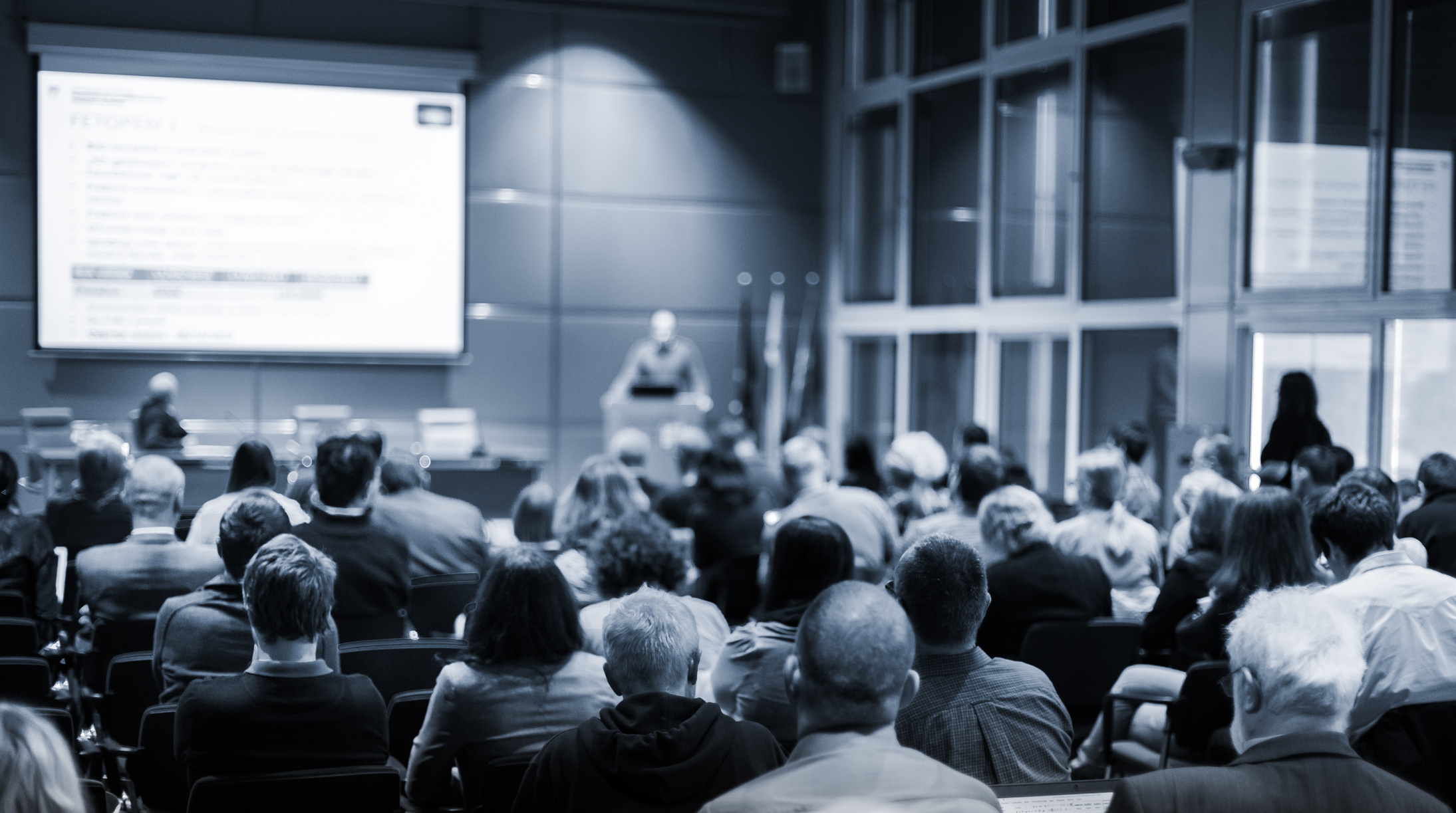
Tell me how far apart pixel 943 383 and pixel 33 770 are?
971 centimetres

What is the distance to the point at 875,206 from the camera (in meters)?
11.8

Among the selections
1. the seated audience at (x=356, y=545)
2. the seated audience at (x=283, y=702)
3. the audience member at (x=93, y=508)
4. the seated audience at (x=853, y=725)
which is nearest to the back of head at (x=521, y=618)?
the seated audience at (x=283, y=702)

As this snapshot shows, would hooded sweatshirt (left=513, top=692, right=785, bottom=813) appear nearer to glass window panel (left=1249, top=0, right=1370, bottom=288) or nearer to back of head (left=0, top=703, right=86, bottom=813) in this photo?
back of head (left=0, top=703, right=86, bottom=813)

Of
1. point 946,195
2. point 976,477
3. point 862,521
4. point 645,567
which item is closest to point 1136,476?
point 976,477

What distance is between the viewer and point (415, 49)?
420 inches

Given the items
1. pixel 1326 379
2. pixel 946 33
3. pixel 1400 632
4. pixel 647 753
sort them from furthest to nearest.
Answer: pixel 946 33, pixel 1326 379, pixel 1400 632, pixel 647 753

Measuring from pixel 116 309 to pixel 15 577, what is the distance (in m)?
5.87

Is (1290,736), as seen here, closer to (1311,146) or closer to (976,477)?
(976,477)

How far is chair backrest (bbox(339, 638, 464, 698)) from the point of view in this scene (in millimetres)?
3580

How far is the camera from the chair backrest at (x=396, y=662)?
3.58m

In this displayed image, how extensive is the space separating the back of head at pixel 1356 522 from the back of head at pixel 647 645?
196 centimetres

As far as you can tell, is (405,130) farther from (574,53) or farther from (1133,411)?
(1133,411)

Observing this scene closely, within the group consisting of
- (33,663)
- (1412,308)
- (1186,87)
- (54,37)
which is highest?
(54,37)

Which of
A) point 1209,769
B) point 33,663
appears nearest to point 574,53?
point 33,663
